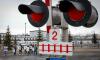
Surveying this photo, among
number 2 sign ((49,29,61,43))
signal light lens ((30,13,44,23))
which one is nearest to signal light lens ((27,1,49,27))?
signal light lens ((30,13,44,23))

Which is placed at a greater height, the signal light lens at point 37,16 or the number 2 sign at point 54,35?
the signal light lens at point 37,16

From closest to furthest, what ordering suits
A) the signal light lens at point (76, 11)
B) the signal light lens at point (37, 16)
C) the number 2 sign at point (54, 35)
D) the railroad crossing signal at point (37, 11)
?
the signal light lens at point (76, 11)
the number 2 sign at point (54, 35)
the railroad crossing signal at point (37, 11)
the signal light lens at point (37, 16)

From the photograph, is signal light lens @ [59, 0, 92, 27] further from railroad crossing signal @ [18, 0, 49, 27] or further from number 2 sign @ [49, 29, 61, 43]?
railroad crossing signal @ [18, 0, 49, 27]

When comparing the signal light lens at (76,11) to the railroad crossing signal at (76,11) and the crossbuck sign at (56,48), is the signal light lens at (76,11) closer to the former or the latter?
the railroad crossing signal at (76,11)

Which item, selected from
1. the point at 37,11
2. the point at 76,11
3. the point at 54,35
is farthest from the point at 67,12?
the point at 37,11

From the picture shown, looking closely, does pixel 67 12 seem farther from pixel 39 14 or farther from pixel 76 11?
pixel 39 14

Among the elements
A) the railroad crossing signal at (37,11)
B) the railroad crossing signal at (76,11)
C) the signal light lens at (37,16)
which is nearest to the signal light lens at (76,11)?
the railroad crossing signal at (76,11)

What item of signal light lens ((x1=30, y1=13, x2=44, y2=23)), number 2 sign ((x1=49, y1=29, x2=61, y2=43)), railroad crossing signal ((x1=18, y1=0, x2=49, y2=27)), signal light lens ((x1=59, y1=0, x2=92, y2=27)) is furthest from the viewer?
signal light lens ((x1=30, y1=13, x2=44, y2=23))

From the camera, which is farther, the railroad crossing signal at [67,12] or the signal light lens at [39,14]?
the signal light lens at [39,14]

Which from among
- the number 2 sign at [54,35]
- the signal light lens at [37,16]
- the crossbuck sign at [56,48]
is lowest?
the crossbuck sign at [56,48]

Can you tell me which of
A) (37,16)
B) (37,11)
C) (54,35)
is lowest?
(54,35)

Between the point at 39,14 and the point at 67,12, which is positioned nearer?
the point at 67,12

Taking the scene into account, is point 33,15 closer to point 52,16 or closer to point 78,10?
point 52,16

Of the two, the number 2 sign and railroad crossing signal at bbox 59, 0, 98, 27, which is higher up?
railroad crossing signal at bbox 59, 0, 98, 27
